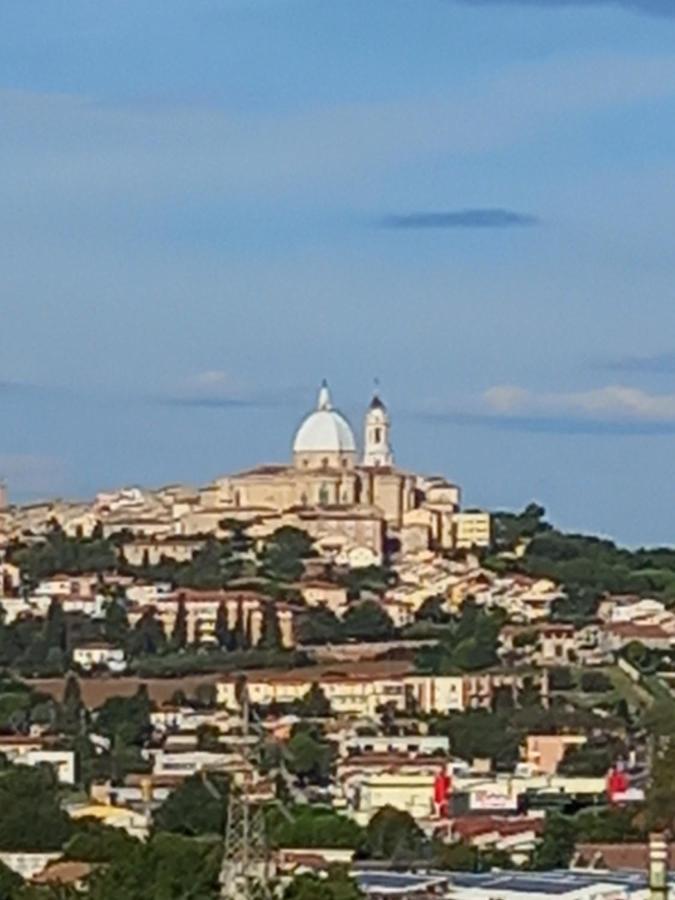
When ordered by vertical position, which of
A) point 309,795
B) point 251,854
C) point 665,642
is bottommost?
point 251,854

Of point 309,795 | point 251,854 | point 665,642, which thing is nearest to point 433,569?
point 665,642

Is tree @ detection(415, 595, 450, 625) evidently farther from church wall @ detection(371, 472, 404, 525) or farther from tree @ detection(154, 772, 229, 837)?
tree @ detection(154, 772, 229, 837)

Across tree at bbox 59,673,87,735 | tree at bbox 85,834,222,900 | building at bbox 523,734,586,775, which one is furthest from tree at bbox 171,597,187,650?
tree at bbox 85,834,222,900

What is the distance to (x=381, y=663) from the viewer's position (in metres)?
95.2

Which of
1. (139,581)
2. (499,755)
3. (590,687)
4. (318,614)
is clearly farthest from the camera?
(139,581)

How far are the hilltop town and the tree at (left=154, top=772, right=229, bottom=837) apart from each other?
7 cm

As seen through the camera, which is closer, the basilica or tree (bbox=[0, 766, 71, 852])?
tree (bbox=[0, 766, 71, 852])

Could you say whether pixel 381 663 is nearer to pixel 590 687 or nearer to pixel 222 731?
pixel 590 687

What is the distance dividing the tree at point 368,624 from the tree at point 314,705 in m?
12.5

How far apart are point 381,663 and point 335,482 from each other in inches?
1014

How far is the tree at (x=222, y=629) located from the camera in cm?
9700

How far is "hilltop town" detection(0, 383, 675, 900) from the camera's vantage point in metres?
52.0

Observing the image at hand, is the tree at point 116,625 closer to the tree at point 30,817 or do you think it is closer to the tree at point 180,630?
the tree at point 180,630

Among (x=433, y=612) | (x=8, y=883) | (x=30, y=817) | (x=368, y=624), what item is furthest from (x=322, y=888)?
(x=433, y=612)
